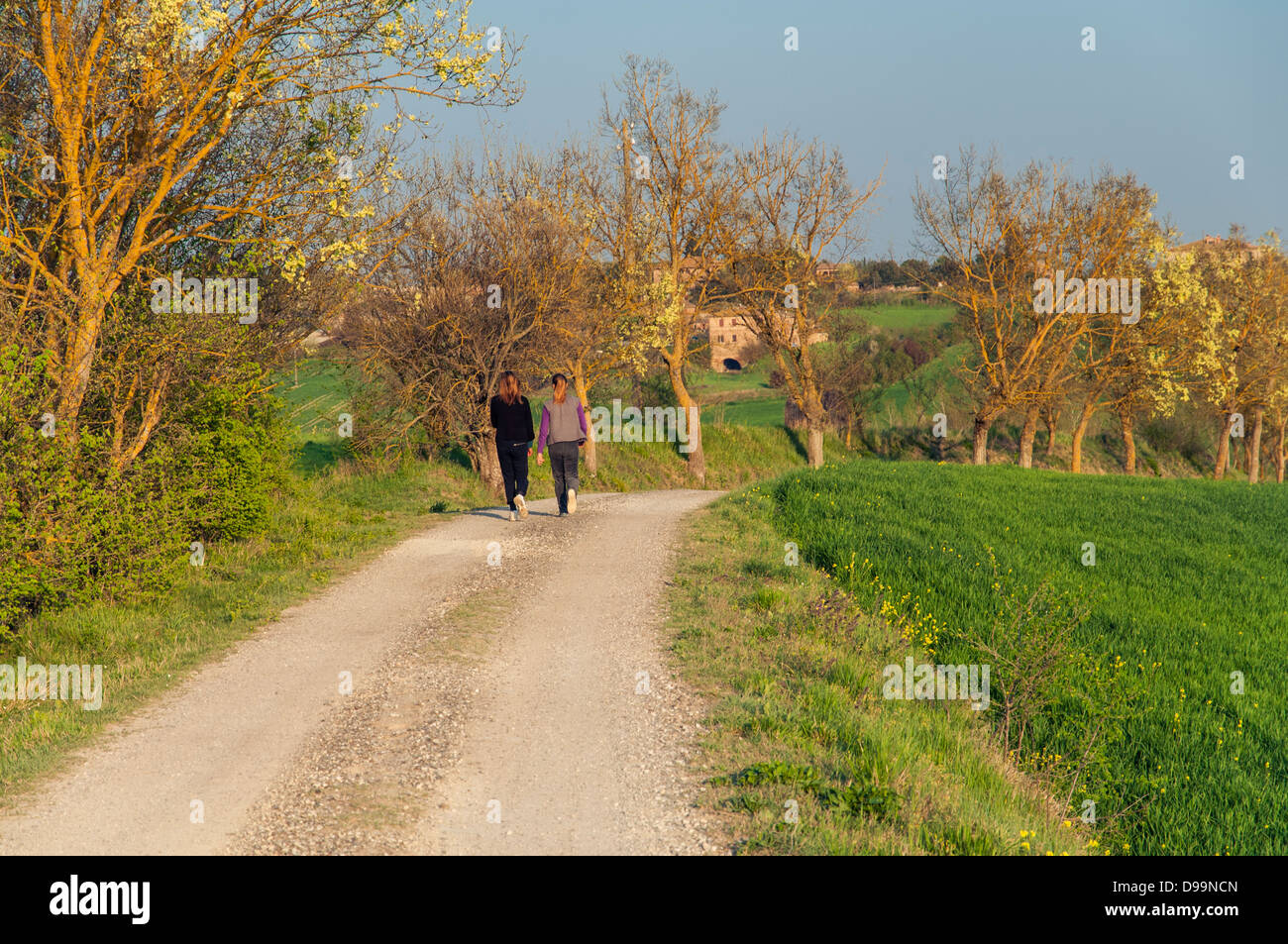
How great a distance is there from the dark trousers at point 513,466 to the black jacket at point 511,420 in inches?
5.6

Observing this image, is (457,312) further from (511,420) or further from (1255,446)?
(1255,446)

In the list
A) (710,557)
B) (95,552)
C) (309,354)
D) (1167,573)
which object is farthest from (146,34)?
(1167,573)

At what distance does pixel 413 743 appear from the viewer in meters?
7.23

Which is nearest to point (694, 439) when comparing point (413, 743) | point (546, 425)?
point (546, 425)

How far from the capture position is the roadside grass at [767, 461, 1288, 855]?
28.5ft

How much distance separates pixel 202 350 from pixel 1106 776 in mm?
12038

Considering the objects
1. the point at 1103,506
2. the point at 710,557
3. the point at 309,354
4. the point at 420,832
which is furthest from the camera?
the point at 1103,506

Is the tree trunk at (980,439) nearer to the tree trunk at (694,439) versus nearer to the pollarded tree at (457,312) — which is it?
the tree trunk at (694,439)

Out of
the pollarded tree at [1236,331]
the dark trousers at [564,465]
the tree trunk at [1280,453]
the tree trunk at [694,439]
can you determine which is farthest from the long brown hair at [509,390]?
the tree trunk at [1280,453]

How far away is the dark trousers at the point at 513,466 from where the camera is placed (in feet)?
54.2

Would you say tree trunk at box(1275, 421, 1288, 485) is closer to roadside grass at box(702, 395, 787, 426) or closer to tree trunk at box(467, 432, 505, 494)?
roadside grass at box(702, 395, 787, 426)

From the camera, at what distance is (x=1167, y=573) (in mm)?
16453

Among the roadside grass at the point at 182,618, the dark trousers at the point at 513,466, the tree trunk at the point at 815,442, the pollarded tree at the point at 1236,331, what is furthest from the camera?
the pollarded tree at the point at 1236,331
